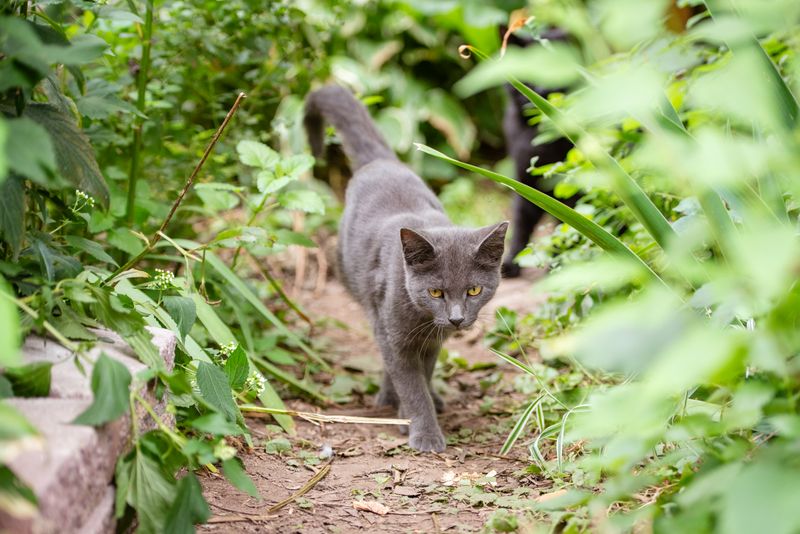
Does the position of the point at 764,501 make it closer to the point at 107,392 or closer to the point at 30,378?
the point at 107,392

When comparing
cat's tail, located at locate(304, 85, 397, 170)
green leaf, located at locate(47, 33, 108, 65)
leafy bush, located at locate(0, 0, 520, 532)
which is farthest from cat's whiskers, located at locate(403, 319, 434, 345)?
green leaf, located at locate(47, 33, 108, 65)

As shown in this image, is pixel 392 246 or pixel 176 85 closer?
pixel 392 246

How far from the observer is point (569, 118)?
173 centimetres

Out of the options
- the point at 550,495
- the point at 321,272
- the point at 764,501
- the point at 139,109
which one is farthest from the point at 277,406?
the point at 321,272

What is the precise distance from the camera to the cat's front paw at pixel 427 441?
246cm

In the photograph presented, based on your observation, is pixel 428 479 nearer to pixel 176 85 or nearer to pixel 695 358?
pixel 695 358

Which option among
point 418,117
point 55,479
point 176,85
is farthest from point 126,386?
point 418,117

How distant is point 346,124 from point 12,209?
6.53ft

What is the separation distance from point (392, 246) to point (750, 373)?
1.52 metres

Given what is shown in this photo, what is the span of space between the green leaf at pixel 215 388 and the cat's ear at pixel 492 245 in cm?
105

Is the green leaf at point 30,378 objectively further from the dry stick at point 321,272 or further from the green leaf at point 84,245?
the dry stick at point 321,272

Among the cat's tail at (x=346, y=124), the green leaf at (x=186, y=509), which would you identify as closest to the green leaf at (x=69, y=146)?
the green leaf at (x=186, y=509)

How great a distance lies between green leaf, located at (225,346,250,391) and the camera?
195 cm

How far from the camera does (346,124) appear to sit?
3.33 meters
